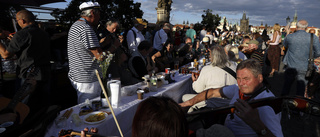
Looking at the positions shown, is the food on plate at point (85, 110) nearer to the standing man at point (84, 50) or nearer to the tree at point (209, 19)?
the standing man at point (84, 50)

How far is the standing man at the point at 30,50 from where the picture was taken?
258 cm

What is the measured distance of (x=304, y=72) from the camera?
13.1 feet

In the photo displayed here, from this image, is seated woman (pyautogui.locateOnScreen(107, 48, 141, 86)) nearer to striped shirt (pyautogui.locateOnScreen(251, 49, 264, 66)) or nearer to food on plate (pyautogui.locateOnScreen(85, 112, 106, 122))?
food on plate (pyautogui.locateOnScreen(85, 112, 106, 122))

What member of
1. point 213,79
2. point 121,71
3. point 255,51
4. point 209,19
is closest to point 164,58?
point 121,71

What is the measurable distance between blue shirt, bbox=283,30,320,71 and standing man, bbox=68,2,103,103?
4198 millimetres

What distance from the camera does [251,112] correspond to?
1448 millimetres

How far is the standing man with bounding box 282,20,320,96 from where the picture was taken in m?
3.84

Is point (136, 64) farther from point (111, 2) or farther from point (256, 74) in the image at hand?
point (111, 2)

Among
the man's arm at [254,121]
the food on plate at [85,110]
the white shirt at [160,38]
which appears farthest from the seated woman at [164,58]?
the man's arm at [254,121]

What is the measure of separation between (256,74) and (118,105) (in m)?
1.65

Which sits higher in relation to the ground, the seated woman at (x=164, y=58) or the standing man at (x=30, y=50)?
the standing man at (x=30, y=50)

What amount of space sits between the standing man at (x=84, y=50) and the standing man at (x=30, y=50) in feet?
2.49

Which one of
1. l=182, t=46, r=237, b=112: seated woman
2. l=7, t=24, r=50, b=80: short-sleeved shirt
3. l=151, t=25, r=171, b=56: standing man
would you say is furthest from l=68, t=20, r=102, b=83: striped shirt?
l=151, t=25, r=171, b=56: standing man

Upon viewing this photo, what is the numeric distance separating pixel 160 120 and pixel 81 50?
1.96 metres
